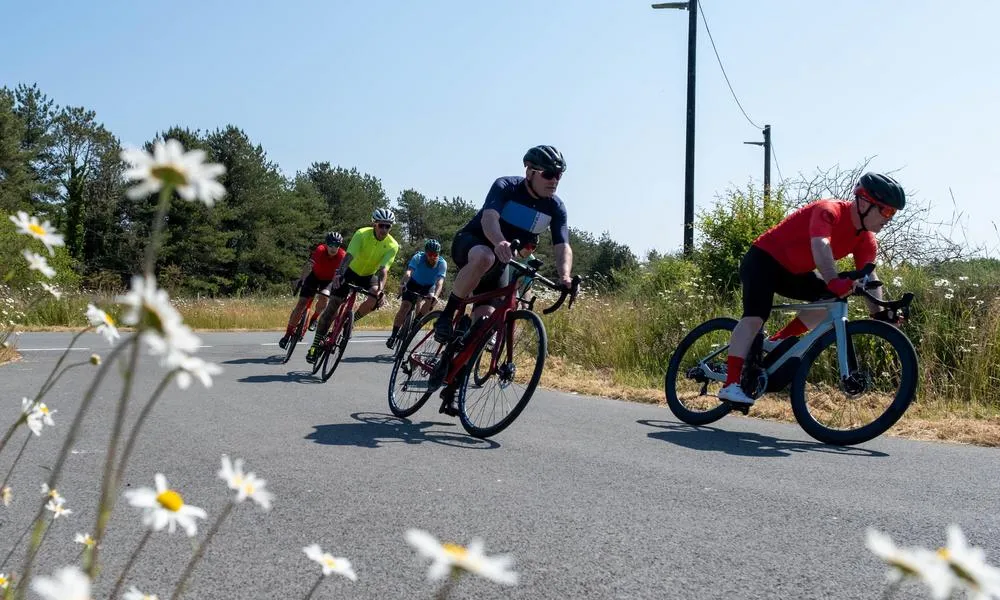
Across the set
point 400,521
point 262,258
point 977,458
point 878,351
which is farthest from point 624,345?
point 262,258

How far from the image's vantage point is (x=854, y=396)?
550 centimetres

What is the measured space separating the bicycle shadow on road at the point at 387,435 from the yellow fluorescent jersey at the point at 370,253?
4.25 metres

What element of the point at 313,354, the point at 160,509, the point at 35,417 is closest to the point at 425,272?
the point at 313,354

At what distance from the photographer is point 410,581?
2557mm

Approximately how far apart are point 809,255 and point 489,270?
216cm

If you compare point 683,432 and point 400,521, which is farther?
point 683,432

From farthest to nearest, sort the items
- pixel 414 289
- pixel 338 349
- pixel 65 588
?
pixel 414 289 < pixel 338 349 < pixel 65 588

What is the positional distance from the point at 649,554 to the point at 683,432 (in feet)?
9.75

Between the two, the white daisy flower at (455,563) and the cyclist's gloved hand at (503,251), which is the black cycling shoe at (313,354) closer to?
the cyclist's gloved hand at (503,251)

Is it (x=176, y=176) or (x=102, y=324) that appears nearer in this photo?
(x=176, y=176)

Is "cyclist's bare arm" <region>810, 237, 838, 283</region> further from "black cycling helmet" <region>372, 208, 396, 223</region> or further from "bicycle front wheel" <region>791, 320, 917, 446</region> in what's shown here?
"black cycling helmet" <region>372, 208, 396, 223</region>

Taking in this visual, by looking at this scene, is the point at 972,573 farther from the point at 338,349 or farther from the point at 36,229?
the point at 338,349

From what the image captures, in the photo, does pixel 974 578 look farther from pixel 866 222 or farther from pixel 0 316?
pixel 0 316

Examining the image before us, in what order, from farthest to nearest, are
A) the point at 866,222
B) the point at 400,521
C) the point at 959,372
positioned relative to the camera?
the point at 959,372 → the point at 866,222 → the point at 400,521
